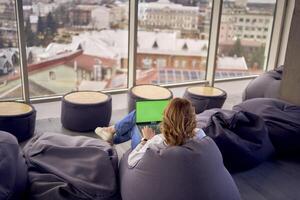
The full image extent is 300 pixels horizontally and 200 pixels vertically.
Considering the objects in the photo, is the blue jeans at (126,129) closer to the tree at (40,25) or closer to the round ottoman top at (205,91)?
the round ottoman top at (205,91)

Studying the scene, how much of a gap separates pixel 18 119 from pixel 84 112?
656 mm

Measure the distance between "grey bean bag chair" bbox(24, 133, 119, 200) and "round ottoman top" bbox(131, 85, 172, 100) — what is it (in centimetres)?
144

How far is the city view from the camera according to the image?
156 inches

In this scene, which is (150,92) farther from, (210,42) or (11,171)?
(11,171)

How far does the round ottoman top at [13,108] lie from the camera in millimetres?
3258

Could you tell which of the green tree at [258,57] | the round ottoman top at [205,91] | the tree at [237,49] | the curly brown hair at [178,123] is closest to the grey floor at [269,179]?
the curly brown hair at [178,123]

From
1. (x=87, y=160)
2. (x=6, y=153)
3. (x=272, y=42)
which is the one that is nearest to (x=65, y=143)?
(x=87, y=160)

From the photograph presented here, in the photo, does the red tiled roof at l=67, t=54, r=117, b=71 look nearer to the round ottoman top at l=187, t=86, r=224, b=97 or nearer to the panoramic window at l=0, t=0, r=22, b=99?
the panoramic window at l=0, t=0, r=22, b=99

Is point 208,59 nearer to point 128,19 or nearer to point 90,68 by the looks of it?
point 128,19

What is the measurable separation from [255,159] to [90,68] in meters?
2.57

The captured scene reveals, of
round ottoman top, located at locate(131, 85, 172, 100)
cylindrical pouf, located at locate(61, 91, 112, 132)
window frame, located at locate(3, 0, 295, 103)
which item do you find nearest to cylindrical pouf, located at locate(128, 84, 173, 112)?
round ottoman top, located at locate(131, 85, 172, 100)

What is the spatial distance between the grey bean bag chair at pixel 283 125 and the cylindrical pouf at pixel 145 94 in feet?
3.64

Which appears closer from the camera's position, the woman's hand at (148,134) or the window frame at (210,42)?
the woman's hand at (148,134)

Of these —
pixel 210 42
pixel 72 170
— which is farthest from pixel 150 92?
pixel 72 170
